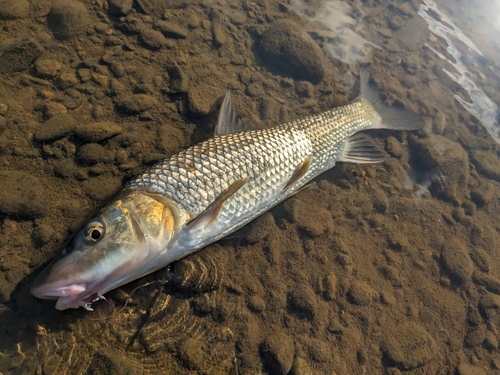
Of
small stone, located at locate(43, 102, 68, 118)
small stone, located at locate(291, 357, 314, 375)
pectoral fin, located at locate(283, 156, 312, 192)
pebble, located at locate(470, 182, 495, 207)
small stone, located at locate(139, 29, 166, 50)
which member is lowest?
small stone, located at locate(291, 357, 314, 375)

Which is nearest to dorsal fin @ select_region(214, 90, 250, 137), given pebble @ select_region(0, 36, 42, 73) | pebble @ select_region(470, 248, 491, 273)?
pebble @ select_region(0, 36, 42, 73)

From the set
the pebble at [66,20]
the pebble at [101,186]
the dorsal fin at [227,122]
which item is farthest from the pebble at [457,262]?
the pebble at [66,20]

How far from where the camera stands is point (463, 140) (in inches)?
245

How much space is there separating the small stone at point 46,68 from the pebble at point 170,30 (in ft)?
5.23

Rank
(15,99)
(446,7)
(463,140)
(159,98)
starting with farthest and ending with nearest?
(446,7), (463,140), (159,98), (15,99)

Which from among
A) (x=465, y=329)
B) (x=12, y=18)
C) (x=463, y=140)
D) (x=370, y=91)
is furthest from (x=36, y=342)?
(x=463, y=140)

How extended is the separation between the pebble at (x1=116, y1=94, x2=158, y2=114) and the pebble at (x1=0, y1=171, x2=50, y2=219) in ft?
4.50

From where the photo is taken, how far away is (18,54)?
391 cm

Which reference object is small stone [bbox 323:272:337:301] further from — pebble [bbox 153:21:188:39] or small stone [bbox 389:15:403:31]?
small stone [bbox 389:15:403:31]

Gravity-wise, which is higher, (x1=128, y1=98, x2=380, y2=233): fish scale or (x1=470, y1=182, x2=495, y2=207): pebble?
(x1=470, y1=182, x2=495, y2=207): pebble

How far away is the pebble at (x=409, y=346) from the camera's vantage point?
3752 mm

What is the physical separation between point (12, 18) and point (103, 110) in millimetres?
1687

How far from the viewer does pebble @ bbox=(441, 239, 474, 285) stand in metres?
4.52

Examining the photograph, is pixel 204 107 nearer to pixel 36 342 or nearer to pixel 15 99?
pixel 15 99
